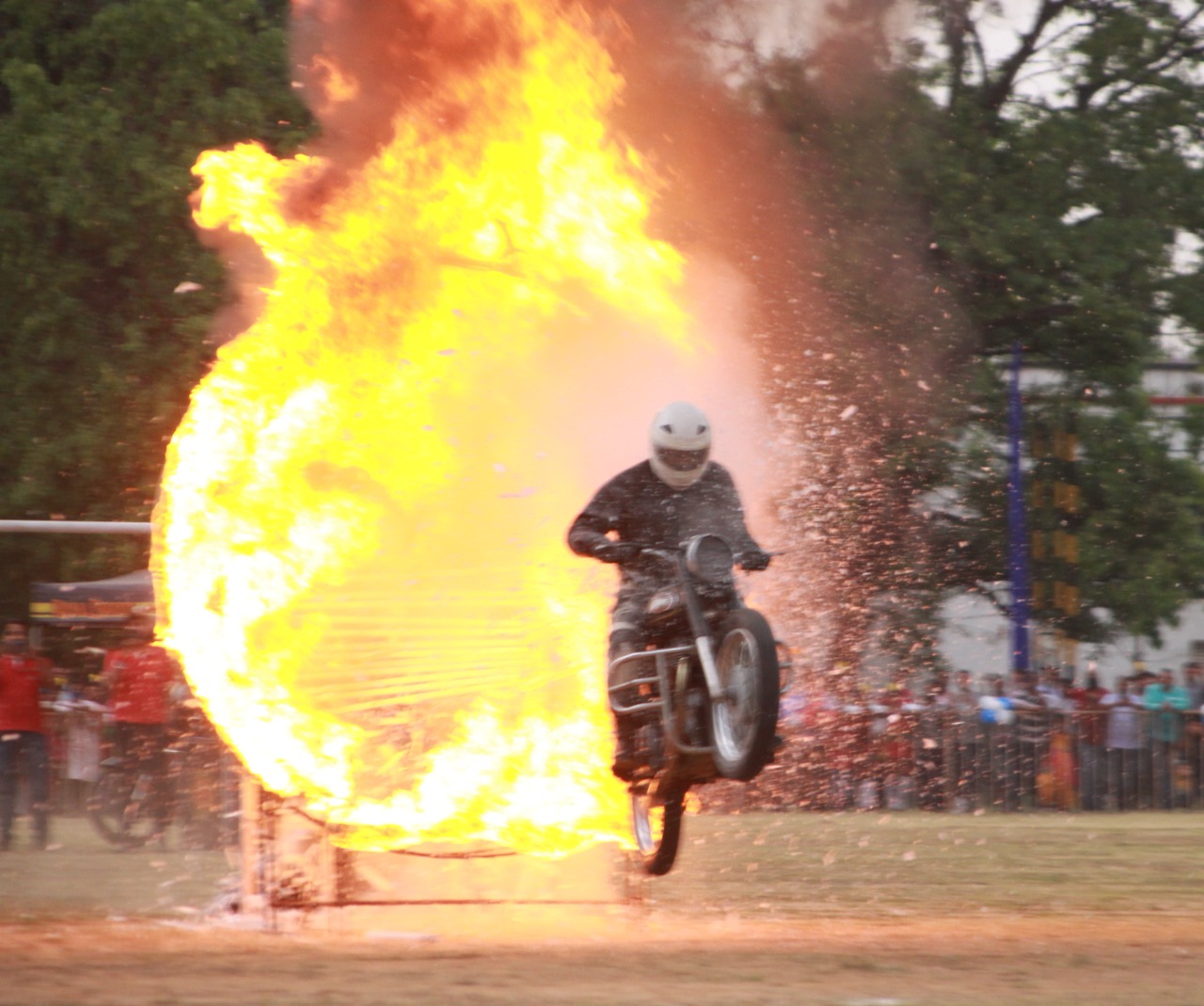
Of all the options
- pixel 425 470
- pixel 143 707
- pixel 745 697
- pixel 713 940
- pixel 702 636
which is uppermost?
pixel 425 470

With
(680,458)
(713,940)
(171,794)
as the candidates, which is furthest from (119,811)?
(680,458)

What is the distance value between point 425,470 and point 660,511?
2879mm

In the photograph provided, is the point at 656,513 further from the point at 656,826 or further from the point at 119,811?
the point at 119,811

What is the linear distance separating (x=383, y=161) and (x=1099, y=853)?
8727mm

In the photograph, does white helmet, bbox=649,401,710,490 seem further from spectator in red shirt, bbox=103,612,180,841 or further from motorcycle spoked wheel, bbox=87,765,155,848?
motorcycle spoked wheel, bbox=87,765,155,848

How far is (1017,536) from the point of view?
26.8 meters

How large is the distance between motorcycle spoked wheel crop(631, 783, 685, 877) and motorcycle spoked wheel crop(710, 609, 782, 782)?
2.77ft

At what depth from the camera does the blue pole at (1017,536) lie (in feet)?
87.7

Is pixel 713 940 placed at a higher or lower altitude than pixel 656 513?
lower

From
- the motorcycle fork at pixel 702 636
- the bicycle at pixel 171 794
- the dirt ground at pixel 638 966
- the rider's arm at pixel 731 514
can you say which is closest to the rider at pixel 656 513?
the rider's arm at pixel 731 514

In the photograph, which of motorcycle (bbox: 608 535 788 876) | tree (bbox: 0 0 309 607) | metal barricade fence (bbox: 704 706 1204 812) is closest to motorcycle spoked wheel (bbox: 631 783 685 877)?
motorcycle (bbox: 608 535 788 876)

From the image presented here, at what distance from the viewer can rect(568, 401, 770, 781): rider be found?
10188 mm

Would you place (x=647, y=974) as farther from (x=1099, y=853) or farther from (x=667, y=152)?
(x=667, y=152)

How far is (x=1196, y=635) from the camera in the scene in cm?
5084
